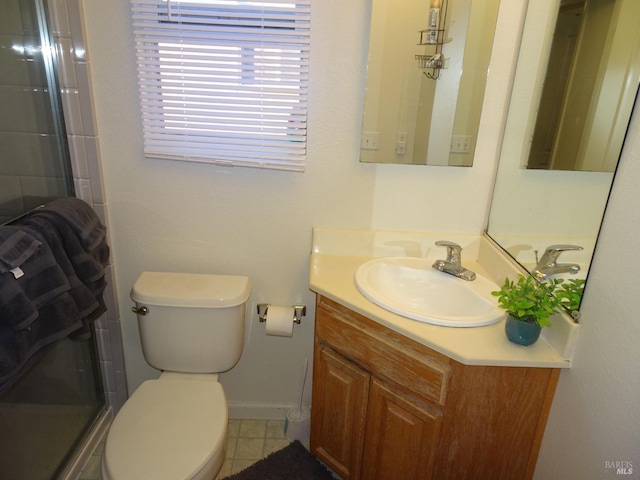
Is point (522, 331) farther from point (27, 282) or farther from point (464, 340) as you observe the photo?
point (27, 282)

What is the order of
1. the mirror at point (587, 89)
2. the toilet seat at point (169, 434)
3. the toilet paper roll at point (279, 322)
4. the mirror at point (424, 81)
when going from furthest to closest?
the toilet paper roll at point (279, 322) → the mirror at point (424, 81) → the toilet seat at point (169, 434) → the mirror at point (587, 89)

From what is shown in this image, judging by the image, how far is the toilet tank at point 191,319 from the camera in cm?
152

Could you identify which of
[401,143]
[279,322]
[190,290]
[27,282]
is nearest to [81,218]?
[27,282]

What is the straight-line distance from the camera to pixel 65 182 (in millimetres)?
1531

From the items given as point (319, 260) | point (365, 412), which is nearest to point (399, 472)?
point (365, 412)

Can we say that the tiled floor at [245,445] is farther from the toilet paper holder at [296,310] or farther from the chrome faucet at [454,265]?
the chrome faucet at [454,265]

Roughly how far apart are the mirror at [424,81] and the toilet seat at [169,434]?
107cm

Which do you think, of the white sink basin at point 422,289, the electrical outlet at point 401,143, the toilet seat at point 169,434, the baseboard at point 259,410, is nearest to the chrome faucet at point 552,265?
the white sink basin at point 422,289

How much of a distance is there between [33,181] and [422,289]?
140 cm

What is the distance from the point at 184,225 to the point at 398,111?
943 millimetres

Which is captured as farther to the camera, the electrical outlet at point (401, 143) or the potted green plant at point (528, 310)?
the electrical outlet at point (401, 143)

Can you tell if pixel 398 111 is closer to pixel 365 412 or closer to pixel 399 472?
pixel 365 412

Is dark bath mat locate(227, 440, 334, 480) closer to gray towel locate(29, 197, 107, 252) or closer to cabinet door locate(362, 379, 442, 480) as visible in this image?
cabinet door locate(362, 379, 442, 480)

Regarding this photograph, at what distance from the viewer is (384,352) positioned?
49.6 inches
